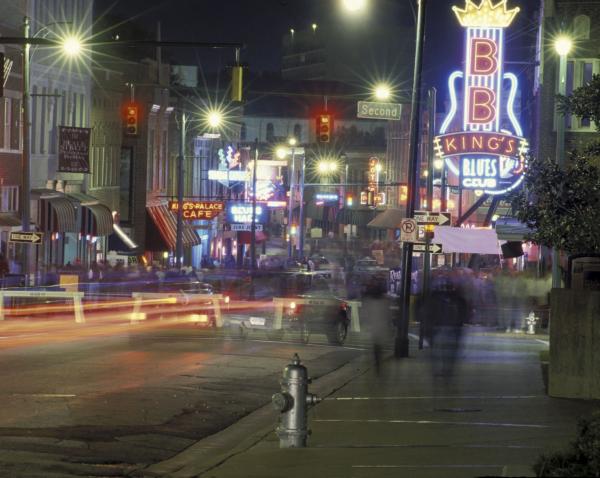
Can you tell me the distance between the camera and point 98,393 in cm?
1648

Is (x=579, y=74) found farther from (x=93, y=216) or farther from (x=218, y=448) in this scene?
(x=218, y=448)

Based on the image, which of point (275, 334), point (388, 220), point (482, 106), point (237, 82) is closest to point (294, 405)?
point (237, 82)

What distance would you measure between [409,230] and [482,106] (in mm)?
21338

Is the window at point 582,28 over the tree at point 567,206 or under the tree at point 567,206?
over

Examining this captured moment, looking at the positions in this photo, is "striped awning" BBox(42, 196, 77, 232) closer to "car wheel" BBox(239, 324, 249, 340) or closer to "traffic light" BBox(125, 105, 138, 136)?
"traffic light" BBox(125, 105, 138, 136)

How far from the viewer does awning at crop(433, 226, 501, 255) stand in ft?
111

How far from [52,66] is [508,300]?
69.0 ft

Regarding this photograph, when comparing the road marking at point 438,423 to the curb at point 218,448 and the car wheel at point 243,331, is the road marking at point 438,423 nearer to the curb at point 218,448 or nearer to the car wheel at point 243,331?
the curb at point 218,448

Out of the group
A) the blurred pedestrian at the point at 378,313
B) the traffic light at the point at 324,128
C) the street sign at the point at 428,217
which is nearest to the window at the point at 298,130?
the traffic light at the point at 324,128

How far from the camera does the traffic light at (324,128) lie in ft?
114

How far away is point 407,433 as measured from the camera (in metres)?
13.1

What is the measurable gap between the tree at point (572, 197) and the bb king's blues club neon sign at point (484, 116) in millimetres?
29464

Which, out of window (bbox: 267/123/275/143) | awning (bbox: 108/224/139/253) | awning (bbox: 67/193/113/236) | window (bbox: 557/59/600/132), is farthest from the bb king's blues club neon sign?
window (bbox: 267/123/275/143)

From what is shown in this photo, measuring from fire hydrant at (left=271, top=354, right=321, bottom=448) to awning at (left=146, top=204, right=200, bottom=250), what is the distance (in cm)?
5005
